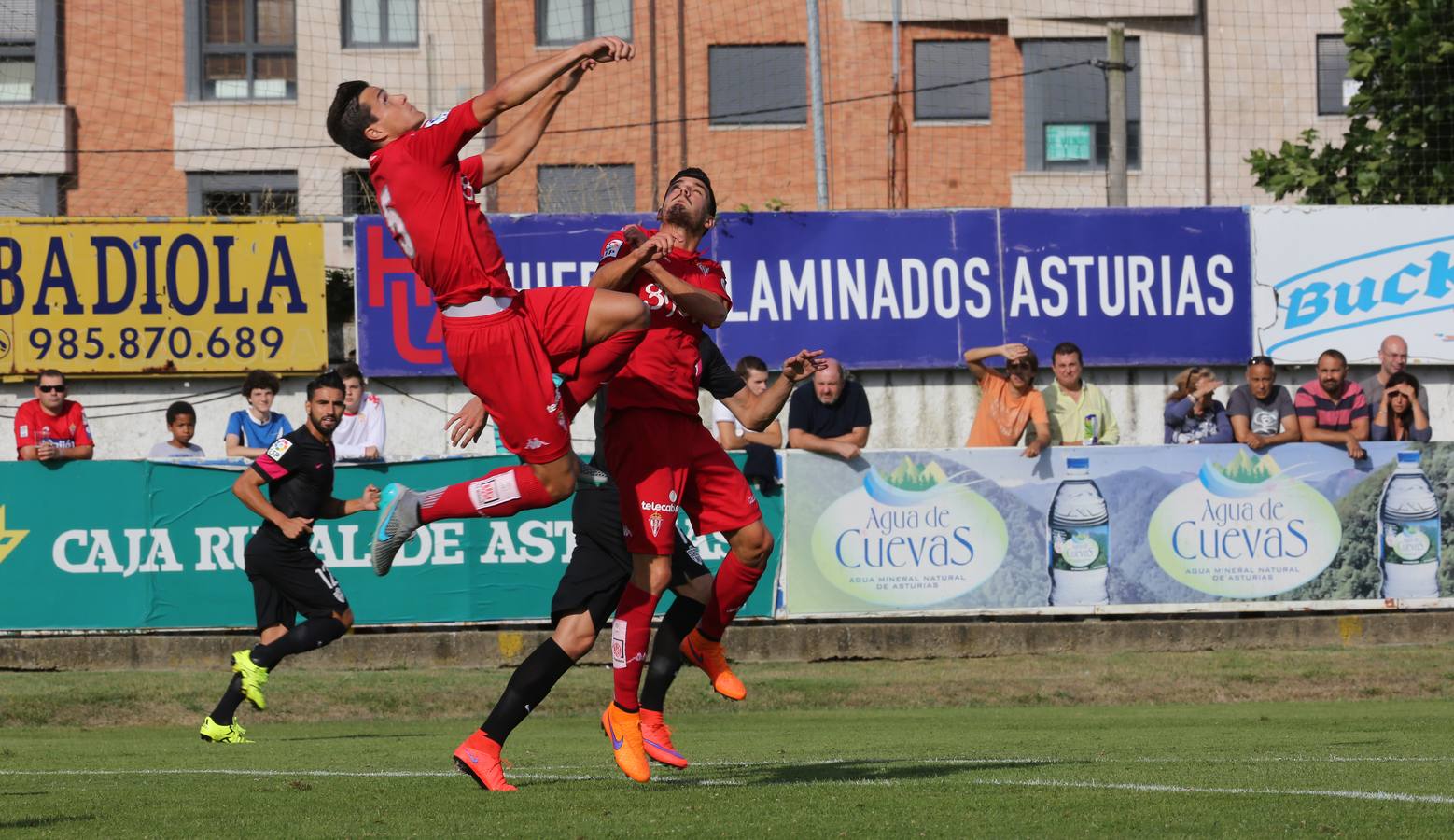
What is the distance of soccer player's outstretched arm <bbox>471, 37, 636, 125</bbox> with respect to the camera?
23.6ft

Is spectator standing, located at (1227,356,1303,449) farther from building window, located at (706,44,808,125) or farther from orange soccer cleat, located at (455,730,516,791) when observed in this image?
building window, located at (706,44,808,125)

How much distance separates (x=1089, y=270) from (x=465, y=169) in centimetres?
1259

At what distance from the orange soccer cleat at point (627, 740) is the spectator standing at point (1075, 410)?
905 cm

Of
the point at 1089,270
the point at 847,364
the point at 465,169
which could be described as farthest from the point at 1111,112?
the point at 465,169

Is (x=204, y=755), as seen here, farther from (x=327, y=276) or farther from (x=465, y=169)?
(x=327, y=276)

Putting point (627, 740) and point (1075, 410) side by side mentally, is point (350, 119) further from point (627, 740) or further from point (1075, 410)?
point (1075, 410)

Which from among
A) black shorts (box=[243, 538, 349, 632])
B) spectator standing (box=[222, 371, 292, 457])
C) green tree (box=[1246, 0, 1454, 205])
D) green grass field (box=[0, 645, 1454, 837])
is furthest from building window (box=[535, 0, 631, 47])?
black shorts (box=[243, 538, 349, 632])

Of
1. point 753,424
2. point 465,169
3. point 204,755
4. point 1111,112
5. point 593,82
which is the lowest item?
point 204,755

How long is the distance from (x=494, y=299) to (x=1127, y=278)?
42.8 feet

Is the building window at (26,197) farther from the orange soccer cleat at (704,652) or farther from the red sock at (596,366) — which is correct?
the red sock at (596,366)

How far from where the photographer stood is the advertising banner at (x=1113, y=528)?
51.5 feet

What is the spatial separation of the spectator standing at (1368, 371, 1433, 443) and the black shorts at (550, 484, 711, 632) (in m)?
9.33

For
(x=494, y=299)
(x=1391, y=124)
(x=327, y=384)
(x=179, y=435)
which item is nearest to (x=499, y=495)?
(x=494, y=299)

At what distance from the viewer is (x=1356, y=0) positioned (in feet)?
86.3
